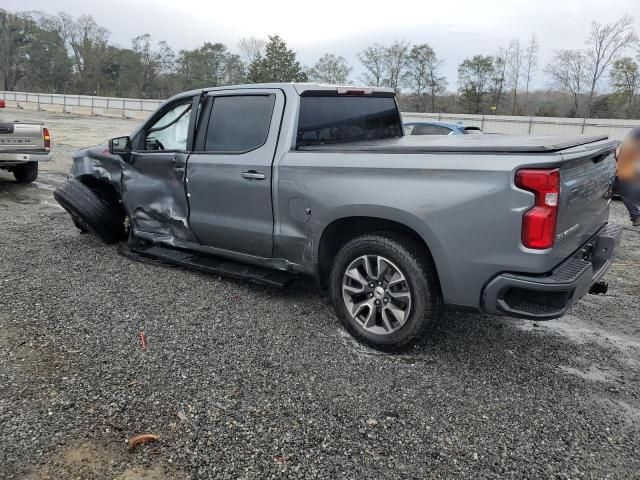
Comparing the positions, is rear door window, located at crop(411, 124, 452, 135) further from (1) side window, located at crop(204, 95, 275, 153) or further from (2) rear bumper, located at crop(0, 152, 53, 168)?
(2) rear bumper, located at crop(0, 152, 53, 168)

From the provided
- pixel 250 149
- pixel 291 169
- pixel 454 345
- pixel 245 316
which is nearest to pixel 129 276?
pixel 245 316

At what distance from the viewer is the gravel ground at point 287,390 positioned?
8.13ft

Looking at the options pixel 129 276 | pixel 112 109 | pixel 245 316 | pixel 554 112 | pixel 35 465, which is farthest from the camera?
A: pixel 554 112

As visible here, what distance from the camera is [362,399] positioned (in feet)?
9.83

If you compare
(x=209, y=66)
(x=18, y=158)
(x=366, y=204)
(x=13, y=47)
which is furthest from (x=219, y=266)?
(x=13, y=47)

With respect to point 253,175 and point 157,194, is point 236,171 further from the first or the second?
point 157,194

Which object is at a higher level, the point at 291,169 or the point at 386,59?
the point at 386,59

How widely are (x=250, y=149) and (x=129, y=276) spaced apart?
184 centimetres

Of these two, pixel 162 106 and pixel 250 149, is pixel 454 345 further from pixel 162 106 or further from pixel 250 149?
pixel 162 106

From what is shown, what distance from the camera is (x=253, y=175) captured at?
4027mm

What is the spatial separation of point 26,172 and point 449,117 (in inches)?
1174

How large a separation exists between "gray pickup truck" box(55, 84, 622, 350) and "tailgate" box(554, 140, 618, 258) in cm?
1

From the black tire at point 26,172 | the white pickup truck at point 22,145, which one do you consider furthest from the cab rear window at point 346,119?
the black tire at point 26,172

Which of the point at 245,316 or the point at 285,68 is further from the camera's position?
the point at 285,68
